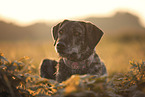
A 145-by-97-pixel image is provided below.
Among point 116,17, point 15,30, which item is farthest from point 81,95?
point 116,17

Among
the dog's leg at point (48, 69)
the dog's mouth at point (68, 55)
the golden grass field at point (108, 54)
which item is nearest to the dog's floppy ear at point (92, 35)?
the dog's mouth at point (68, 55)

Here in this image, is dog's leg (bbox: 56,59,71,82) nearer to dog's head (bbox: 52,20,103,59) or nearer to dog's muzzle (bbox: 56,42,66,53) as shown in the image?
dog's head (bbox: 52,20,103,59)

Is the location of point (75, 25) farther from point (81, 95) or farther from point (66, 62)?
point (81, 95)

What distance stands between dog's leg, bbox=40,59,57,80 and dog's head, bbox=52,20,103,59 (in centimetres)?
130

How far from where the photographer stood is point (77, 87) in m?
2.12

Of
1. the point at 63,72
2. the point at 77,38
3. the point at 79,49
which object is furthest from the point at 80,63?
the point at 77,38

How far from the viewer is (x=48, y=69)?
529 cm

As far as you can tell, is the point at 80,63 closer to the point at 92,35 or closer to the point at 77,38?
the point at 77,38

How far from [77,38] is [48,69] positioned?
5.46ft

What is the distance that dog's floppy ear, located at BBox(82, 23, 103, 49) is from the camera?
4199mm

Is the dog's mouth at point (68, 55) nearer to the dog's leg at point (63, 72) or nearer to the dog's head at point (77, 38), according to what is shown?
the dog's head at point (77, 38)

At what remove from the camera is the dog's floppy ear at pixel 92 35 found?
13.8 feet

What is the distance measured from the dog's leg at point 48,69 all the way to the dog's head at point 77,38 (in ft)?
4.26

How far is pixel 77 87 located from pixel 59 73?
7.52 ft
